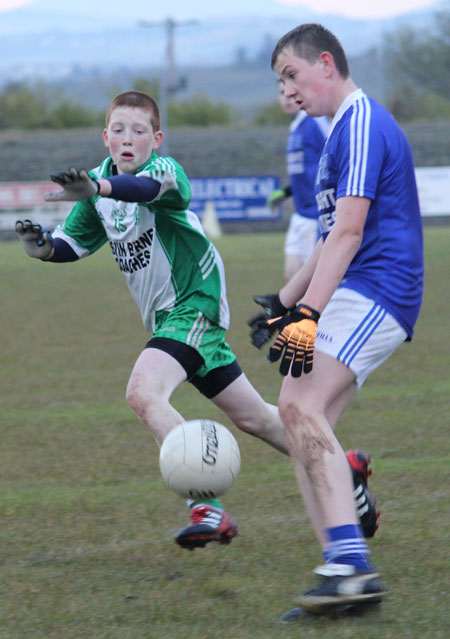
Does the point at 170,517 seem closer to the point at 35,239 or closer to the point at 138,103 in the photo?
the point at 35,239

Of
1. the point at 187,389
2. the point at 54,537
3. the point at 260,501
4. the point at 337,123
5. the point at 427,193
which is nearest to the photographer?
the point at 337,123

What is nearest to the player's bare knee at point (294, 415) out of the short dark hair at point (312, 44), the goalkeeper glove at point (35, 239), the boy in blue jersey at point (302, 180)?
the short dark hair at point (312, 44)

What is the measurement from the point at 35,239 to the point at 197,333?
873 millimetres

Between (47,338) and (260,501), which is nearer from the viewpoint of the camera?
(260,501)

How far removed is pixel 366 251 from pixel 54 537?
1.91m

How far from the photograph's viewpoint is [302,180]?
35.0 ft

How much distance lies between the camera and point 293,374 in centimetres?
354

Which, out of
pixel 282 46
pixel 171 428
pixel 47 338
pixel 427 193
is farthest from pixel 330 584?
pixel 427 193

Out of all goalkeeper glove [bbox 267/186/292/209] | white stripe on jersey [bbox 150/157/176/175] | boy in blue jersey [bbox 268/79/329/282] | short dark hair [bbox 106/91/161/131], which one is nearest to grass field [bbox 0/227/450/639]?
white stripe on jersey [bbox 150/157/176/175]

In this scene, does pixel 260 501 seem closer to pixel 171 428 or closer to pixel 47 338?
pixel 171 428

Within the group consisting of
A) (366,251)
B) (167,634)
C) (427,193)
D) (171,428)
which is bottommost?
(167,634)

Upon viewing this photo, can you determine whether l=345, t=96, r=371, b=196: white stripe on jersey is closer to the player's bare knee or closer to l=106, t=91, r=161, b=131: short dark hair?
the player's bare knee

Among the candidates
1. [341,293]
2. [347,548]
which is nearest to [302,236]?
[341,293]

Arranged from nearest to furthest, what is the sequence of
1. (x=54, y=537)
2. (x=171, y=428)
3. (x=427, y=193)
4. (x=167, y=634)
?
(x=167, y=634), (x=171, y=428), (x=54, y=537), (x=427, y=193)
